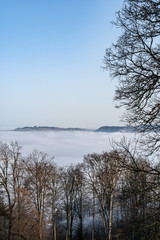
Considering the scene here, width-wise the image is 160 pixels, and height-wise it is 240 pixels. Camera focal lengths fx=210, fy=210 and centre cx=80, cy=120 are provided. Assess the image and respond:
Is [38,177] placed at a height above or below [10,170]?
below

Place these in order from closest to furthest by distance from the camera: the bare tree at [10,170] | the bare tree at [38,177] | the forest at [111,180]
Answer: the forest at [111,180], the bare tree at [10,170], the bare tree at [38,177]

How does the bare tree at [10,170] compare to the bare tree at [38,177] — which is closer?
the bare tree at [10,170]

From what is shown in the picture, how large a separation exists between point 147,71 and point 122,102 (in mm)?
843

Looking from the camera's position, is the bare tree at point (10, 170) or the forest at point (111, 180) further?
the bare tree at point (10, 170)

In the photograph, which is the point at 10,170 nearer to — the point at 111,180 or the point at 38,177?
the point at 38,177

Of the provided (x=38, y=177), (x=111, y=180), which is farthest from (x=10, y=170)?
(x=111, y=180)

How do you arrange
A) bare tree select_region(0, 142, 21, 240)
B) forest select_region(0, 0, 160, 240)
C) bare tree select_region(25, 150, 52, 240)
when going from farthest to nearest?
bare tree select_region(25, 150, 52, 240) → bare tree select_region(0, 142, 21, 240) → forest select_region(0, 0, 160, 240)

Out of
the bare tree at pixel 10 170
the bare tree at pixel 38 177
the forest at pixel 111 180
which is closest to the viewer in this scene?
the forest at pixel 111 180

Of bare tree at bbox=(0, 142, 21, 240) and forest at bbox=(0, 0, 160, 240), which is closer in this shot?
forest at bbox=(0, 0, 160, 240)

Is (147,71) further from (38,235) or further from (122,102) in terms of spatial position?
(38,235)

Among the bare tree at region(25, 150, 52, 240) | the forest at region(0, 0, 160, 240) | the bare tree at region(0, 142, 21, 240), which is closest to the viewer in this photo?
the forest at region(0, 0, 160, 240)

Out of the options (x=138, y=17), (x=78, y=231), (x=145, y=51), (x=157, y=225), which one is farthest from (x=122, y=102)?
(x=78, y=231)

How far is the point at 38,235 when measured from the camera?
51.4ft

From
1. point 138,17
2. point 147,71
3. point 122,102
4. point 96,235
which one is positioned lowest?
point 96,235
